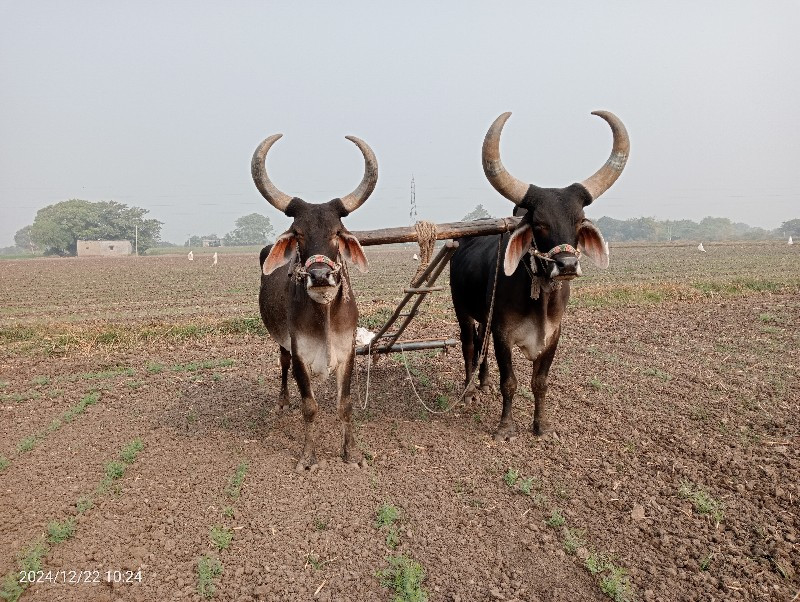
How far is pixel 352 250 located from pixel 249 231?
Result: 149833 millimetres

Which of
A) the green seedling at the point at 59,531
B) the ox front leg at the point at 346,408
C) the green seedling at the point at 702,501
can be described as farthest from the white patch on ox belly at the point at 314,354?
the green seedling at the point at 702,501

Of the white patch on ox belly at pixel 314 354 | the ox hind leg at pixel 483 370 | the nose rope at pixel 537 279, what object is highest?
the nose rope at pixel 537 279

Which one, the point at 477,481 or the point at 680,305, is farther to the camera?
the point at 680,305

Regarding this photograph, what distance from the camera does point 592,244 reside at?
559cm

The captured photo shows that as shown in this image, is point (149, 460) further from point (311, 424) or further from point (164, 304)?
point (164, 304)

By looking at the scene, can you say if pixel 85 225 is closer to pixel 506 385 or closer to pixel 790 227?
pixel 506 385

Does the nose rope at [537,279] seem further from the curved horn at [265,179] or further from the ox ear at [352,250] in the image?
the curved horn at [265,179]

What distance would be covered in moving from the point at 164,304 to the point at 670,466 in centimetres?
1728

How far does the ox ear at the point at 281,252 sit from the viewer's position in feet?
17.4

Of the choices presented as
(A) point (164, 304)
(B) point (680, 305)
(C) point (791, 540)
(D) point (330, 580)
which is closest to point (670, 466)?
(C) point (791, 540)

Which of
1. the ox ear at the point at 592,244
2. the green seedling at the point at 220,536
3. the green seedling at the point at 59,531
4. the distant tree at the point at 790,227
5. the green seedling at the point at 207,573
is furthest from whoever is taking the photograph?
the distant tree at the point at 790,227

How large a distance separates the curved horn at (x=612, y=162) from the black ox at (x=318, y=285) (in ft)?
6.77

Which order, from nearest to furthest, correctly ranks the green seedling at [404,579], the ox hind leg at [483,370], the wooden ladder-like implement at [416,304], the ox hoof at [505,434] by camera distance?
the green seedling at [404,579], the wooden ladder-like implement at [416,304], the ox hoof at [505,434], the ox hind leg at [483,370]

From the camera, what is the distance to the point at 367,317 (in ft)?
43.4
